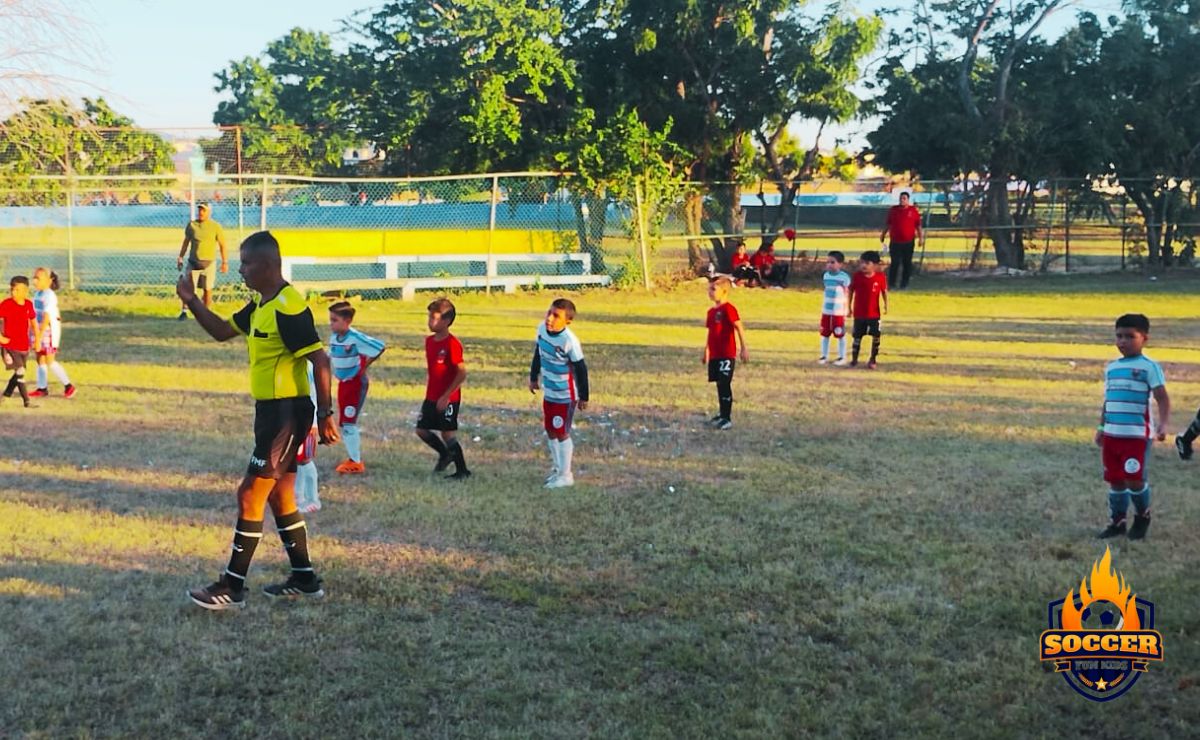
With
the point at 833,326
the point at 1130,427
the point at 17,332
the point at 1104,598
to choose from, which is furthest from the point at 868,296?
the point at 17,332

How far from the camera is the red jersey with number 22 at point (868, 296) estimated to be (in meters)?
14.7

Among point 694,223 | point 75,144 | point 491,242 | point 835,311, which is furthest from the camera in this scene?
point 694,223

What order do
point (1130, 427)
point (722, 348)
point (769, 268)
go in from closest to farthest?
point (1130, 427)
point (722, 348)
point (769, 268)

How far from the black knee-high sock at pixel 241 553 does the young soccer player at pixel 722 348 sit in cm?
567

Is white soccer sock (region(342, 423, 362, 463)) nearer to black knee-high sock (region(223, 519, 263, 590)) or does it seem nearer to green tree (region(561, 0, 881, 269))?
black knee-high sock (region(223, 519, 263, 590))

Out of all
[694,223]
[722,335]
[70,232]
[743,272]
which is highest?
[694,223]

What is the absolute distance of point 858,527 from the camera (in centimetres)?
766

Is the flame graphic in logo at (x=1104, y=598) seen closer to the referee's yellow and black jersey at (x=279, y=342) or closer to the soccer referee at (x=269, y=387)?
the soccer referee at (x=269, y=387)

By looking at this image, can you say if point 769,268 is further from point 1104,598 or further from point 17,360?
point 1104,598

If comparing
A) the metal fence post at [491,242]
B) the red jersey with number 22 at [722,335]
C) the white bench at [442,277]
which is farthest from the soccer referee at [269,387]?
the metal fence post at [491,242]

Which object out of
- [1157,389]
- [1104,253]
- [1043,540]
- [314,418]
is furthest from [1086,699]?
[1104,253]

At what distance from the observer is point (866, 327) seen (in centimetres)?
1481

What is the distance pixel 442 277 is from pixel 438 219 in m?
1.81

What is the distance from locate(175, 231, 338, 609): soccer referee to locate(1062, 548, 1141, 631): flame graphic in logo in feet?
12.6
